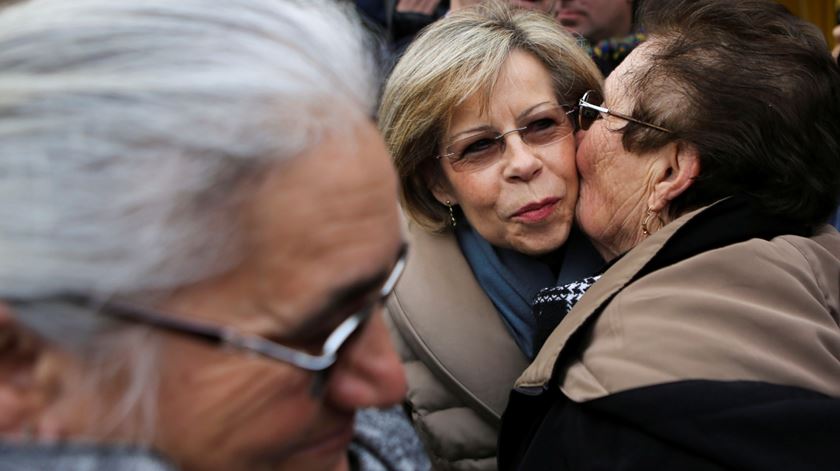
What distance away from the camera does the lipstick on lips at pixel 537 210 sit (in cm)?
237

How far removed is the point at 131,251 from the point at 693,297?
121 cm

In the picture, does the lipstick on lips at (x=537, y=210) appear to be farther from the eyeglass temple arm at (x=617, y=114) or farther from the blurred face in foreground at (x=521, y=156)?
the eyeglass temple arm at (x=617, y=114)

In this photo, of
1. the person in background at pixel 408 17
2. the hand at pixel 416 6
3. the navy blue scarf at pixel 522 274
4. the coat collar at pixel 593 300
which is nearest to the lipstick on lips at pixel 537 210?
the navy blue scarf at pixel 522 274

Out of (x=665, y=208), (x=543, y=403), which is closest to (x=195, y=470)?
(x=543, y=403)

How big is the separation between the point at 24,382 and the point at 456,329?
162 cm

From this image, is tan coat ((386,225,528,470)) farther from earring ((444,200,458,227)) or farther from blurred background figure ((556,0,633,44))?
blurred background figure ((556,0,633,44))

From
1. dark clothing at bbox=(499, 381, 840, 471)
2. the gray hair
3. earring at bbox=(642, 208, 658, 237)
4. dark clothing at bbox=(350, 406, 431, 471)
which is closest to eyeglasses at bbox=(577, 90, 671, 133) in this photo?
earring at bbox=(642, 208, 658, 237)

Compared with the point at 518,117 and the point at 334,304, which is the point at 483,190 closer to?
the point at 518,117

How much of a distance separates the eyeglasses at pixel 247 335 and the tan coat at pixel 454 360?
1.31 metres

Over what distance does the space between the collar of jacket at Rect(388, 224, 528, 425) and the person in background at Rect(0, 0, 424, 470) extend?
1367 mm

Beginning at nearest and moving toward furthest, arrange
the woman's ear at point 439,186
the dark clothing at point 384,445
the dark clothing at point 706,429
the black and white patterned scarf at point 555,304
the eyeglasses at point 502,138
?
the dark clothing at point 384,445 → the dark clothing at point 706,429 → the black and white patterned scarf at point 555,304 → the eyeglasses at point 502,138 → the woman's ear at point 439,186

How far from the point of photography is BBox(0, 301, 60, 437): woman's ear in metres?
0.93

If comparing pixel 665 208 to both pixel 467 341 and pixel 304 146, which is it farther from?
pixel 304 146

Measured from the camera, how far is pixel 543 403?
1866 mm
